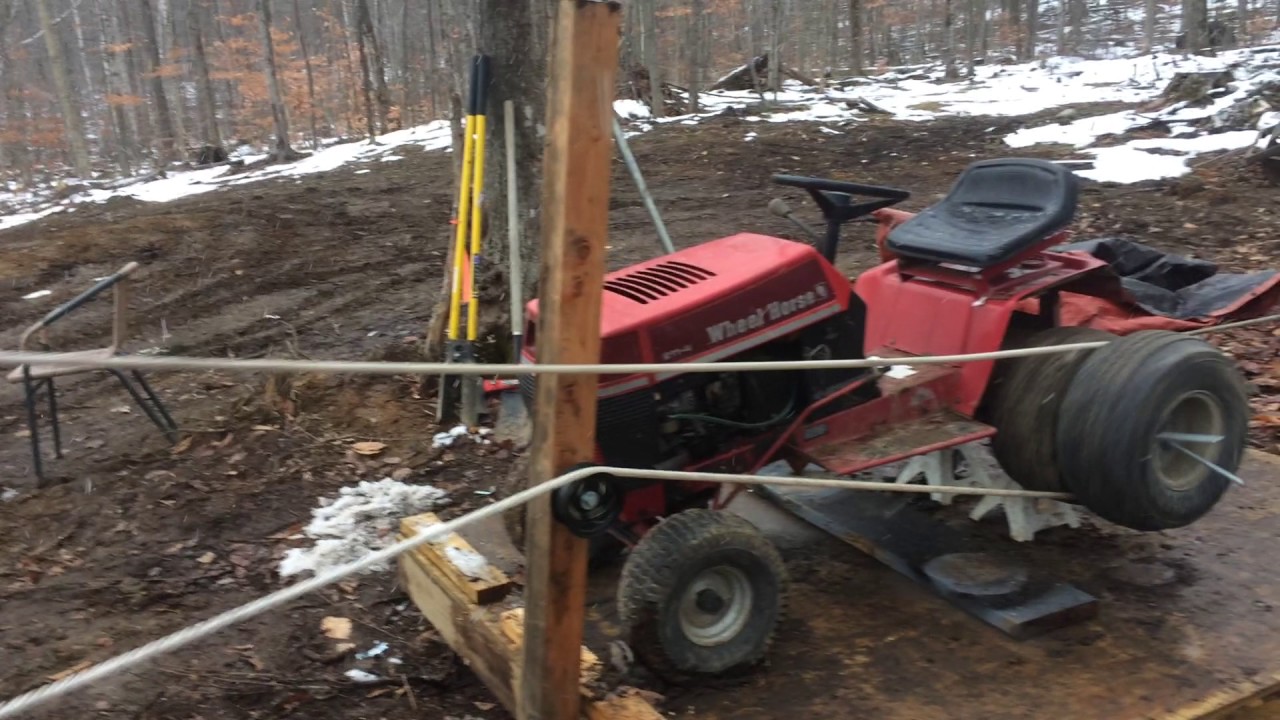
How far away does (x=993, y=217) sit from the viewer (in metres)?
3.41

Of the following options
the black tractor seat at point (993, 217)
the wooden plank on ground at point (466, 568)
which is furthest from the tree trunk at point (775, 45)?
the wooden plank on ground at point (466, 568)

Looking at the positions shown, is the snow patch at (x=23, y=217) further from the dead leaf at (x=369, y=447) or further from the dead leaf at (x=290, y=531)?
the dead leaf at (x=290, y=531)

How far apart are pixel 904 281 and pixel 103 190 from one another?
16592mm

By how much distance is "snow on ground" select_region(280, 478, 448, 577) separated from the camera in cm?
402

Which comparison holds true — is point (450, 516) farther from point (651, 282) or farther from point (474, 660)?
point (651, 282)

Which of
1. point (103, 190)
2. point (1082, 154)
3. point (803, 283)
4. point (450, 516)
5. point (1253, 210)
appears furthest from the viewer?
point (103, 190)

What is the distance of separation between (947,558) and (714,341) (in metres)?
1.09

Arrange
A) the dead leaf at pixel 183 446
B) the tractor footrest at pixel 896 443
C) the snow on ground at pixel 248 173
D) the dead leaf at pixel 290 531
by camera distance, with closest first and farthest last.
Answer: the tractor footrest at pixel 896 443 < the dead leaf at pixel 290 531 < the dead leaf at pixel 183 446 < the snow on ground at pixel 248 173

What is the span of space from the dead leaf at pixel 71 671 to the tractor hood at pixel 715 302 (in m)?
1.78

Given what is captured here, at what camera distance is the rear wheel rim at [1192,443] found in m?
2.99

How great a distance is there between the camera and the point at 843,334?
10.3 ft

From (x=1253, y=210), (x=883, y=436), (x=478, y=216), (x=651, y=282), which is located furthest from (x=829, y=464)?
(x=1253, y=210)

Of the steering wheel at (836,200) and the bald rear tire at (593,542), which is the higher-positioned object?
the steering wheel at (836,200)

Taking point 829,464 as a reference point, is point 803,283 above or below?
above
